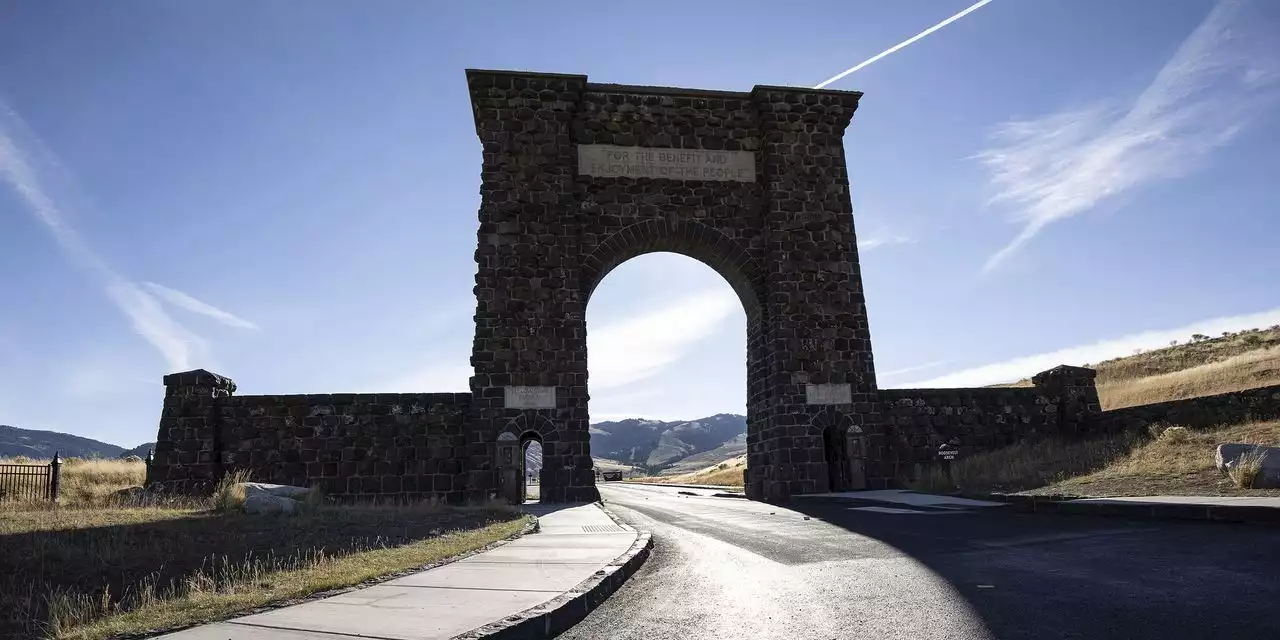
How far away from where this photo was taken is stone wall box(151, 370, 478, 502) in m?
20.9

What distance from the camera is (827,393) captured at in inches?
898

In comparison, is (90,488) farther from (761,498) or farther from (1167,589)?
(1167,589)

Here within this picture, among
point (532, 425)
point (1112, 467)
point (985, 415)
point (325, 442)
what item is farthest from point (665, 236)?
point (1112, 467)

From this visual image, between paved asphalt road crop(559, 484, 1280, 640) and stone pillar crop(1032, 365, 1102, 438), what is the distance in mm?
14233

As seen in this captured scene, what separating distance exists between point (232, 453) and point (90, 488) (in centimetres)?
347

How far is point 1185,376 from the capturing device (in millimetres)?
32469

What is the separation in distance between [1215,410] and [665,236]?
14331 mm

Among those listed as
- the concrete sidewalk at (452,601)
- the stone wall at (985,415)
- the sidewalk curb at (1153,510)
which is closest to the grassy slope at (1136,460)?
the stone wall at (985,415)

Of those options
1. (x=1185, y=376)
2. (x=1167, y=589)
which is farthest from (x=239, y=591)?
(x=1185, y=376)

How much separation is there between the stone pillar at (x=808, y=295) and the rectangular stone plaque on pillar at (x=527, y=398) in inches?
252

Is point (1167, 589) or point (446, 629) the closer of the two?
point (446, 629)

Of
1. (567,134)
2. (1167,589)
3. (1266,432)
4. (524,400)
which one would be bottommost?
(1167,589)

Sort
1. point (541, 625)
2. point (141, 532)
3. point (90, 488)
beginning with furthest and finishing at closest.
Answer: point (90, 488)
point (141, 532)
point (541, 625)

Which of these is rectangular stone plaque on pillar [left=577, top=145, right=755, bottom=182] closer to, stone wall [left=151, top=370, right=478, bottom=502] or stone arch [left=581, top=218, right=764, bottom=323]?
stone arch [left=581, top=218, right=764, bottom=323]
